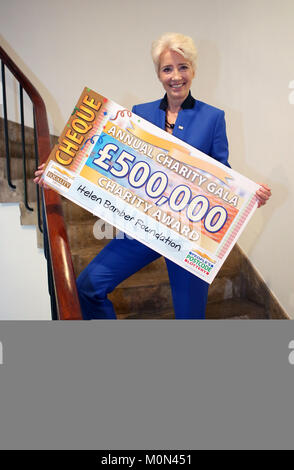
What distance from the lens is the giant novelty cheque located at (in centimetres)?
138

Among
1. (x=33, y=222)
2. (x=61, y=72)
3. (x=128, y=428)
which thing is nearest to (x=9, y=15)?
(x=61, y=72)

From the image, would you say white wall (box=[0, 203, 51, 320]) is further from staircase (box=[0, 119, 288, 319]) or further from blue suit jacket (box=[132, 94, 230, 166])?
blue suit jacket (box=[132, 94, 230, 166])

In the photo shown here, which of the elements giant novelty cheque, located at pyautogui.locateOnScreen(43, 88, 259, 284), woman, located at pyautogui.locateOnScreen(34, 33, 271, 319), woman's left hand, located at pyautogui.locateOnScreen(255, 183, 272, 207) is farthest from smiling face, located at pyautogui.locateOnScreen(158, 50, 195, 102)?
woman's left hand, located at pyautogui.locateOnScreen(255, 183, 272, 207)

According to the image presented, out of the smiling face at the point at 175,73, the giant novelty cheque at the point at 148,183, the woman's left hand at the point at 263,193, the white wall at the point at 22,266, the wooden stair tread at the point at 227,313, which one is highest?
the smiling face at the point at 175,73

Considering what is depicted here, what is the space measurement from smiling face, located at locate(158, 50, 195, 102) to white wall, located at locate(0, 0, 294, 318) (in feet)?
2.83

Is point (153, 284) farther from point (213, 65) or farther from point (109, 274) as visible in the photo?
point (213, 65)

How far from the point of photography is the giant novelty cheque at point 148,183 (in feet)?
4.53

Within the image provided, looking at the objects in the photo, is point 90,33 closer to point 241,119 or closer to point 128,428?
point 241,119

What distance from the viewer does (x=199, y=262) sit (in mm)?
1416

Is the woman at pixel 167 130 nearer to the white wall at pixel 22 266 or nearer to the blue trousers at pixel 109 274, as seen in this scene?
the blue trousers at pixel 109 274

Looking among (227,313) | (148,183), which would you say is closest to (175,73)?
(148,183)

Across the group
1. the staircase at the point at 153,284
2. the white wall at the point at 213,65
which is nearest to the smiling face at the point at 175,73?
the white wall at the point at 213,65

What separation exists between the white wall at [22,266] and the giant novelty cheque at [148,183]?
2.99ft

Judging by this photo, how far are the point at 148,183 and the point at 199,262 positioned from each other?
0.33 meters
